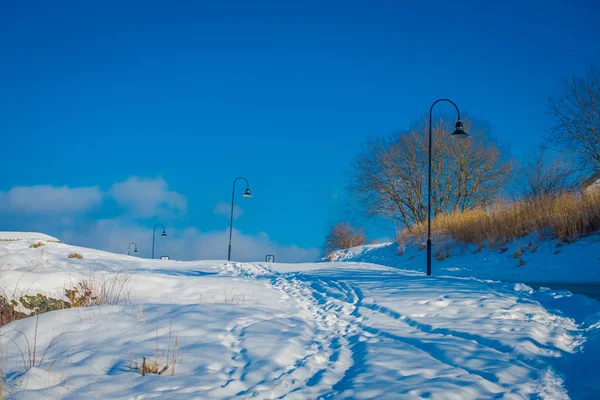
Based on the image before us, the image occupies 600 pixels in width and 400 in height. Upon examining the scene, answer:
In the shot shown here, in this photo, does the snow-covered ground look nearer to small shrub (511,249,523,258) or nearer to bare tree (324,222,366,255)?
small shrub (511,249,523,258)

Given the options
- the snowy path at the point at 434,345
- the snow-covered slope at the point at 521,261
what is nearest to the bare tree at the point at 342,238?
the snow-covered slope at the point at 521,261

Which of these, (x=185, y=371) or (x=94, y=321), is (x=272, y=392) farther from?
(x=94, y=321)

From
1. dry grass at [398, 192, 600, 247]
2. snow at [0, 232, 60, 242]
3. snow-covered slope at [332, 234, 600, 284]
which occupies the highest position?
snow at [0, 232, 60, 242]

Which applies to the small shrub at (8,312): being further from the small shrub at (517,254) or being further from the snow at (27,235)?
the snow at (27,235)

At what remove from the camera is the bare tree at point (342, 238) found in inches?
1426

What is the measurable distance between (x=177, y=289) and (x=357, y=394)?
625 centimetres

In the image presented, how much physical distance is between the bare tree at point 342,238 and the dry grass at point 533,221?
17.3m

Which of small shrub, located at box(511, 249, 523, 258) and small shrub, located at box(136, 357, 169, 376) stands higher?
small shrub, located at box(511, 249, 523, 258)

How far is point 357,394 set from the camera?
3.19 metres

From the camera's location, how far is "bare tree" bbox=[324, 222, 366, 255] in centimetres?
3622

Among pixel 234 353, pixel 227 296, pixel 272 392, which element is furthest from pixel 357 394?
pixel 227 296

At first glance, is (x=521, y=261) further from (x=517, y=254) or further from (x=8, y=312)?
(x=8, y=312)

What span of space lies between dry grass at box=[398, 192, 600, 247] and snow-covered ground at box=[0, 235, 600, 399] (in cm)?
656

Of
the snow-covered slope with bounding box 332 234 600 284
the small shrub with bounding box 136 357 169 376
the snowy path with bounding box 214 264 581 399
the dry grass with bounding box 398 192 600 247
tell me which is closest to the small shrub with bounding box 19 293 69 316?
the small shrub with bounding box 136 357 169 376
